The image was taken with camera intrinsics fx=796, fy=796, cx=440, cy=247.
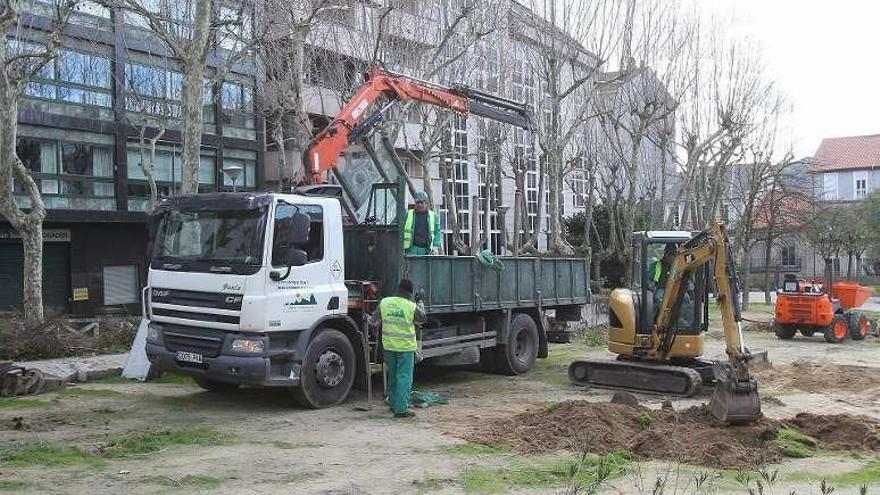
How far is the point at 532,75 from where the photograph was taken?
23094 mm

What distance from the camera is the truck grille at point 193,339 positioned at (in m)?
9.32

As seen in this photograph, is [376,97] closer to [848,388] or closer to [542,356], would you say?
[542,356]

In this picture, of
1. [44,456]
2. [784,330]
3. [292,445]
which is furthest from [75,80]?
[784,330]

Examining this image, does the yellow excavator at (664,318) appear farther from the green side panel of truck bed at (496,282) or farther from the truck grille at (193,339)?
the truck grille at (193,339)

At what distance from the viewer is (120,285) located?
25406 mm

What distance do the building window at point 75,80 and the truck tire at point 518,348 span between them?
16.1 m

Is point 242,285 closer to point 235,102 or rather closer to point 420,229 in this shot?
point 420,229

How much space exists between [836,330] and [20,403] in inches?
690

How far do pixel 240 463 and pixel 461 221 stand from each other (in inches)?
1167

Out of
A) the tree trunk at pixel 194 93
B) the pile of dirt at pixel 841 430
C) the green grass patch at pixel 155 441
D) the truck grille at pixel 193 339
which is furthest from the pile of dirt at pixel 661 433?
the tree trunk at pixel 194 93

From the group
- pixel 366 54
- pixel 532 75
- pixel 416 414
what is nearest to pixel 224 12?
pixel 366 54

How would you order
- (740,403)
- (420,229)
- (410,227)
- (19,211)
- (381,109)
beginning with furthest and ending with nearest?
(19,211), (381,109), (420,229), (410,227), (740,403)

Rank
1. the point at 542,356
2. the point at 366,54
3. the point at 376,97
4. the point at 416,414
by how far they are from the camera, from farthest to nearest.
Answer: the point at 366,54
the point at 542,356
the point at 376,97
the point at 416,414

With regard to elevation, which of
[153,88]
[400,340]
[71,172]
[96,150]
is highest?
[153,88]
